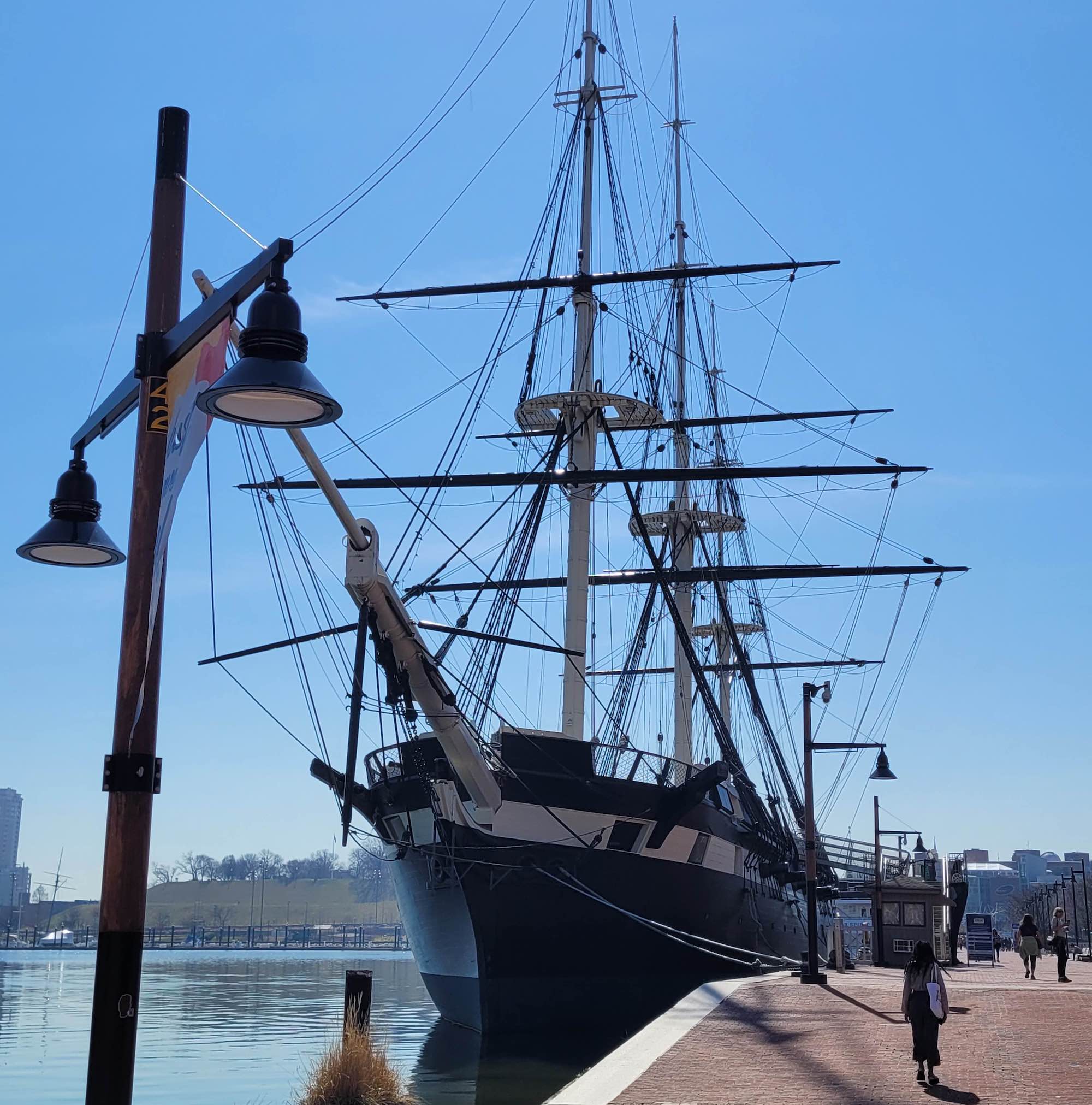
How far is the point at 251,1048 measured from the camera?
2500cm

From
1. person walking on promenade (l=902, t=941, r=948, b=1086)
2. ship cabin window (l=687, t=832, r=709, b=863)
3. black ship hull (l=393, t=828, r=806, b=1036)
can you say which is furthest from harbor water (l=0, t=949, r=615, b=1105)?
Result: ship cabin window (l=687, t=832, r=709, b=863)

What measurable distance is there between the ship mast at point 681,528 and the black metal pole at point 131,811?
3608 cm

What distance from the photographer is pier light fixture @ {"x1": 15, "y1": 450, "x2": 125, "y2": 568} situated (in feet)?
28.8

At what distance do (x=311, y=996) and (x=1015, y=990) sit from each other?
29325 mm

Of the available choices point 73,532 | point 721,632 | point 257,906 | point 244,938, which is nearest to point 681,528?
point 721,632

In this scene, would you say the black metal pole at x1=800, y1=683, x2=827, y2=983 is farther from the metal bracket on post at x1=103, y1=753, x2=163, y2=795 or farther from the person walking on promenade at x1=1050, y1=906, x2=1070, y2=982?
the metal bracket on post at x1=103, y1=753, x2=163, y2=795

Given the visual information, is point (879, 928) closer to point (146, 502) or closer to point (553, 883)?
point (553, 883)

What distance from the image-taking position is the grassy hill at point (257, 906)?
183000 millimetres

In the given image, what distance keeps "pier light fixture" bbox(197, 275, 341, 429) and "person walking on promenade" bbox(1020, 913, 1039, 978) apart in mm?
24567

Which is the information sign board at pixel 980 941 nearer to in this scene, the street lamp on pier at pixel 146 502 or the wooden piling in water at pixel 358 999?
the wooden piling in water at pixel 358 999

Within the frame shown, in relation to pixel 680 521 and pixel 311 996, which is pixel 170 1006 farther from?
pixel 680 521

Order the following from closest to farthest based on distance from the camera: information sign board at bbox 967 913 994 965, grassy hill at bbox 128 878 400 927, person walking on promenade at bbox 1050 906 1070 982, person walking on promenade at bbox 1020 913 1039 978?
1. person walking on promenade at bbox 1050 906 1070 982
2. person walking on promenade at bbox 1020 913 1039 978
3. information sign board at bbox 967 913 994 965
4. grassy hill at bbox 128 878 400 927

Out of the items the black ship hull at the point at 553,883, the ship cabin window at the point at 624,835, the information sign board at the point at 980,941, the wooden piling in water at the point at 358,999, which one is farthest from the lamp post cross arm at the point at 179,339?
the information sign board at the point at 980,941

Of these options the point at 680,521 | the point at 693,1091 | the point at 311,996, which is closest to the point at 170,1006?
the point at 311,996
